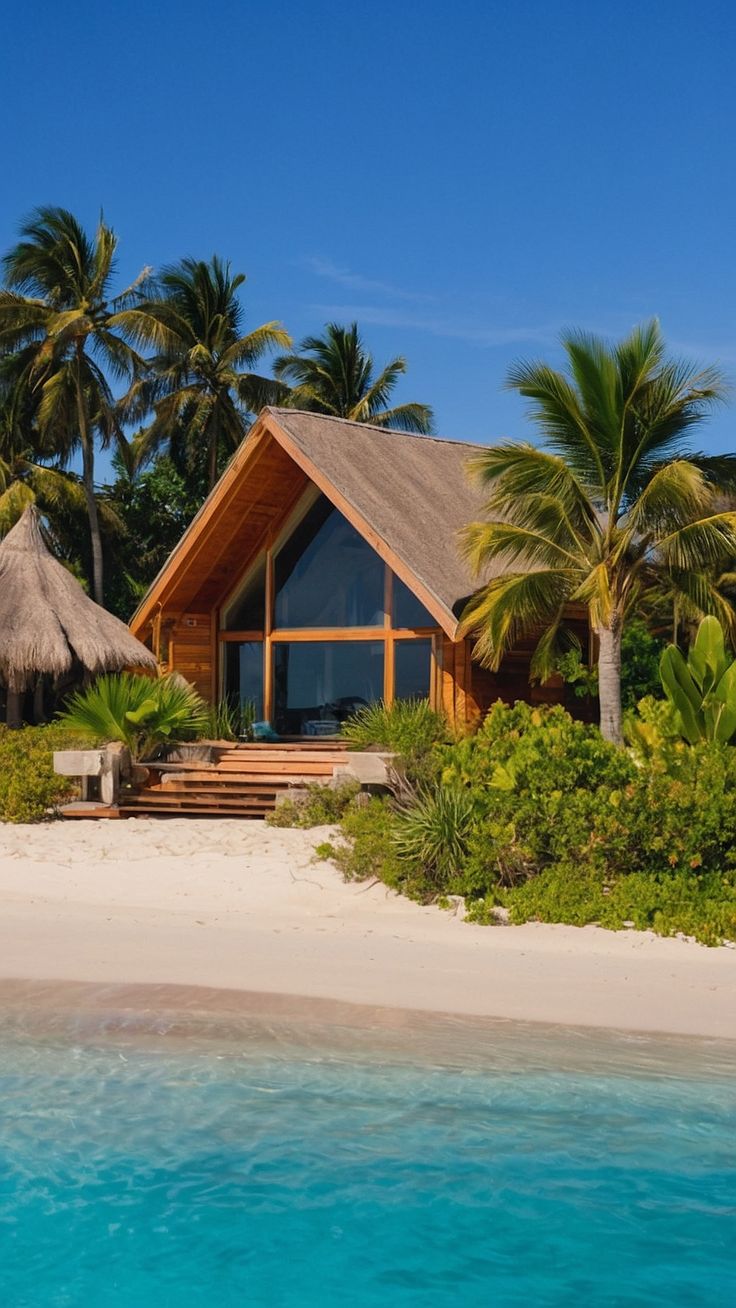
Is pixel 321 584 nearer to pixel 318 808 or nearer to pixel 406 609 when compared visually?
pixel 406 609

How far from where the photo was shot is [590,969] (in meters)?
8.97

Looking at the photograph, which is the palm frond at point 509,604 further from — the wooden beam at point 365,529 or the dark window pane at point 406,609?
the dark window pane at point 406,609

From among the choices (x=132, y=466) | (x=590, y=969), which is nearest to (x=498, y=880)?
(x=590, y=969)

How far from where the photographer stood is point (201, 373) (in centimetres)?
3369

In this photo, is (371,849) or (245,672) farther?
(245,672)

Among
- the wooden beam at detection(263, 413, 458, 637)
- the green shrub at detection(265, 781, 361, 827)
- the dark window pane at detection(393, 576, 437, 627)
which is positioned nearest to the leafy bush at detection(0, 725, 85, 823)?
the green shrub at detection(265, 781, 361, 827)

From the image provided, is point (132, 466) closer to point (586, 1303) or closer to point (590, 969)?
point (590, 969)

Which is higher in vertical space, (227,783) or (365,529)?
(365,529)

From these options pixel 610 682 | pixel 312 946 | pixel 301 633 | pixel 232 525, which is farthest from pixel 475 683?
pixel 312 946

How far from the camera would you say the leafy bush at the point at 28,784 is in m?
14.5

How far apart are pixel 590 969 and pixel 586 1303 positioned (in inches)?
147

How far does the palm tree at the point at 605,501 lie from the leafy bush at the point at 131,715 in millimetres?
4061

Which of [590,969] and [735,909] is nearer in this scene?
[590,969]

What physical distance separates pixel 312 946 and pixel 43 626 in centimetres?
920
